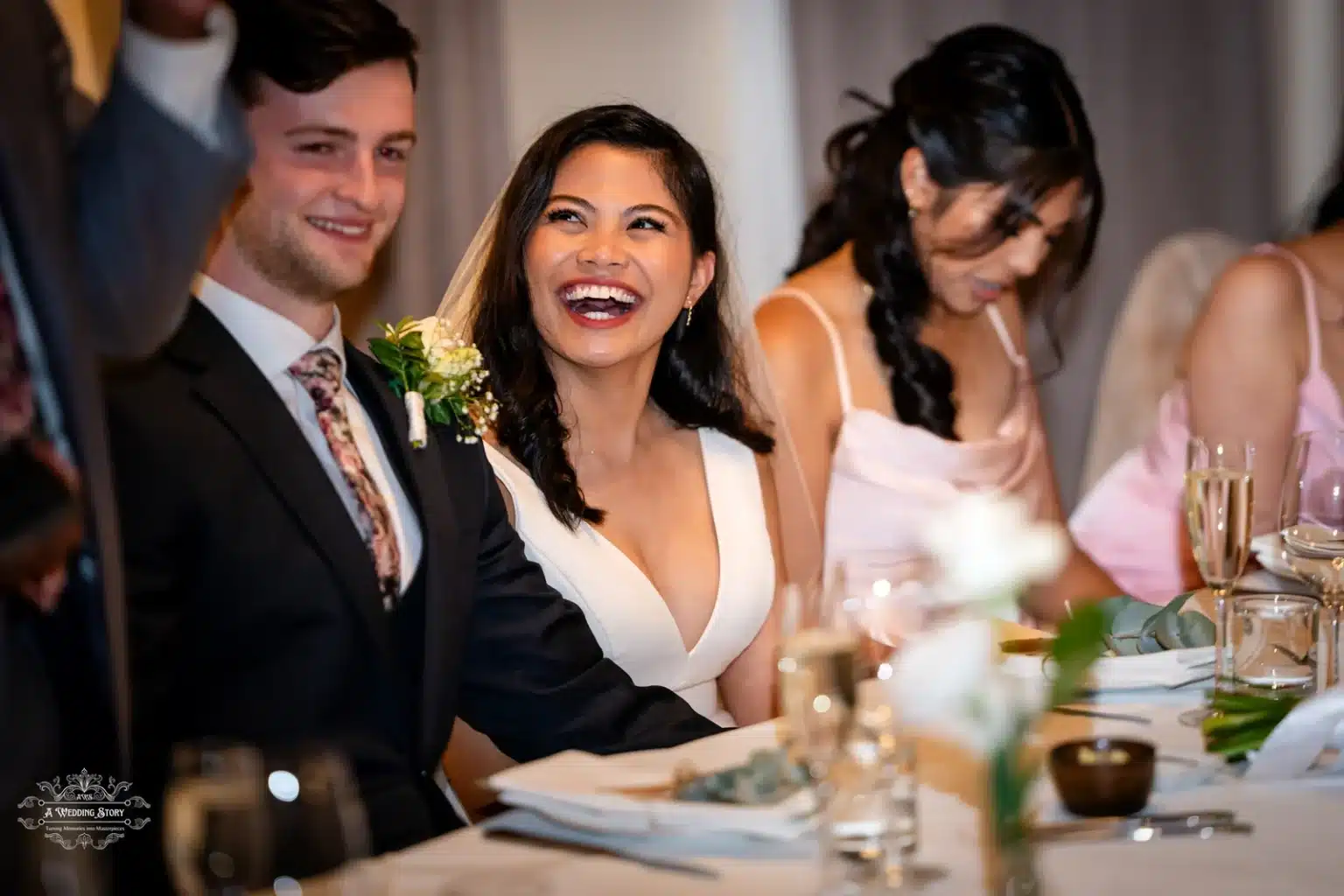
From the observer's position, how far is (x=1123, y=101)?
4.45m

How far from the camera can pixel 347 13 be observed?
6.97ft

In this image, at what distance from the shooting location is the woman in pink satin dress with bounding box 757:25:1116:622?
320 centimetres

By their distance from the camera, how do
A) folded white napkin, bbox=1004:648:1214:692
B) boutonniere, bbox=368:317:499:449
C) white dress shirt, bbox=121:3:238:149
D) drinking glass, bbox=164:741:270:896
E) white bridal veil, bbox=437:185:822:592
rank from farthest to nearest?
1. white bridal veil, bbox=437:185:822:592
2. boutonniere, bbox=368:317:499:449
3. folded white napkin, bbox=1004:648:1214:692
4. white dress shirt, bbox=121:3:238:149
5. drinking glass, bbox=164:741:270:896

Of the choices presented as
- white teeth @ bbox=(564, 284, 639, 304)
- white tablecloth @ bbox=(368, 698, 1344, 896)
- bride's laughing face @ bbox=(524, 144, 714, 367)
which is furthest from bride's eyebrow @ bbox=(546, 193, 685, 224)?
white tablecloth @ bbox=(368, 698, 1344, 896)

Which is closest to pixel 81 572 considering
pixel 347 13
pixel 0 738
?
pixel 0 738

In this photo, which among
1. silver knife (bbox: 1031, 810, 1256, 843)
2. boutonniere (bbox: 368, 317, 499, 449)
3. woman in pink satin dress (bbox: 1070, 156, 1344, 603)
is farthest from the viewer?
woman in pink satin dress (bbox: 1070, 156, 1344, 603)

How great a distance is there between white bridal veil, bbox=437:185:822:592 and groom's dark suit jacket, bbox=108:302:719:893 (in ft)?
3.32

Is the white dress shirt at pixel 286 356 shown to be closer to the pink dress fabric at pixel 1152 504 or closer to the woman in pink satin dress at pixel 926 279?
the woman in pink satin dress at pixel 926 279

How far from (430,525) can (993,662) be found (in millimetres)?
1076

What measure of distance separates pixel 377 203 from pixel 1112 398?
2282 millimetres

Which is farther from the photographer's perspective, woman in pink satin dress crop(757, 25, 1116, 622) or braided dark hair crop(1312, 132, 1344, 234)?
braided dark hair crop(1312, 132, 1344, 234)

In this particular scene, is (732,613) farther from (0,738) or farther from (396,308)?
(396,308)

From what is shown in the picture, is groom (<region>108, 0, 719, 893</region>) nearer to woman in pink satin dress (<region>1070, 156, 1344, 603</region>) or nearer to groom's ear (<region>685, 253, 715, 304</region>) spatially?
groom's ear (<region>685, 253, 715, 304</region>)

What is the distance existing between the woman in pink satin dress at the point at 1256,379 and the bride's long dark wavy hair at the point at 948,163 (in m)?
0.39
